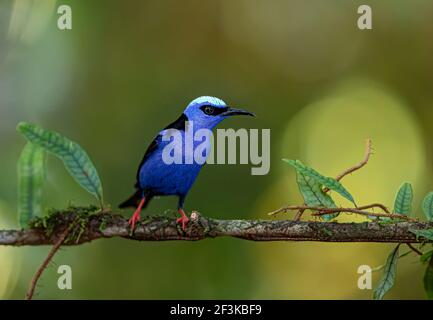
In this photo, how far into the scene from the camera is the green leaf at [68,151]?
1.91 meters

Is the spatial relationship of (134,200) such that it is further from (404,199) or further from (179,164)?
(404,199)

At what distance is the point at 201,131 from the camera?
3410 millimetres

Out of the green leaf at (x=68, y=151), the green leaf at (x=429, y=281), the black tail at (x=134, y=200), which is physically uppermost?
the green leaf at (x=68, y=151)

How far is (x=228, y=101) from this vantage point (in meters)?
5.67

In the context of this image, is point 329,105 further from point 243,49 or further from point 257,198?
point 257,198

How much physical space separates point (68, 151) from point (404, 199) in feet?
3.98

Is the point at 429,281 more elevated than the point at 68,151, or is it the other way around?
the point at 68,151

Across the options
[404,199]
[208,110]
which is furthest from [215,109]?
[404,199]

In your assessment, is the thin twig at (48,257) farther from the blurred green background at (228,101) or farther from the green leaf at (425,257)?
the blurred green background at (228,101)

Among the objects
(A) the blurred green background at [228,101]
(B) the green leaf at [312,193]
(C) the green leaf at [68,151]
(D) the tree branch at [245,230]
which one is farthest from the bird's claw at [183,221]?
(A) the blurred green background at [228,101]

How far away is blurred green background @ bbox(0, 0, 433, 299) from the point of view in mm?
5098

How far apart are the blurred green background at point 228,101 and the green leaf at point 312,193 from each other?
265cm

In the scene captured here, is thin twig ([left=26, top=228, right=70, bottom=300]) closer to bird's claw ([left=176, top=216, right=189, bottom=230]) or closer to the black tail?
bird's claw ([left=176, top=216, right=189, bottom=230])

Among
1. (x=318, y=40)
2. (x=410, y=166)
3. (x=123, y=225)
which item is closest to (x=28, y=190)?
(x=123, y=225)
